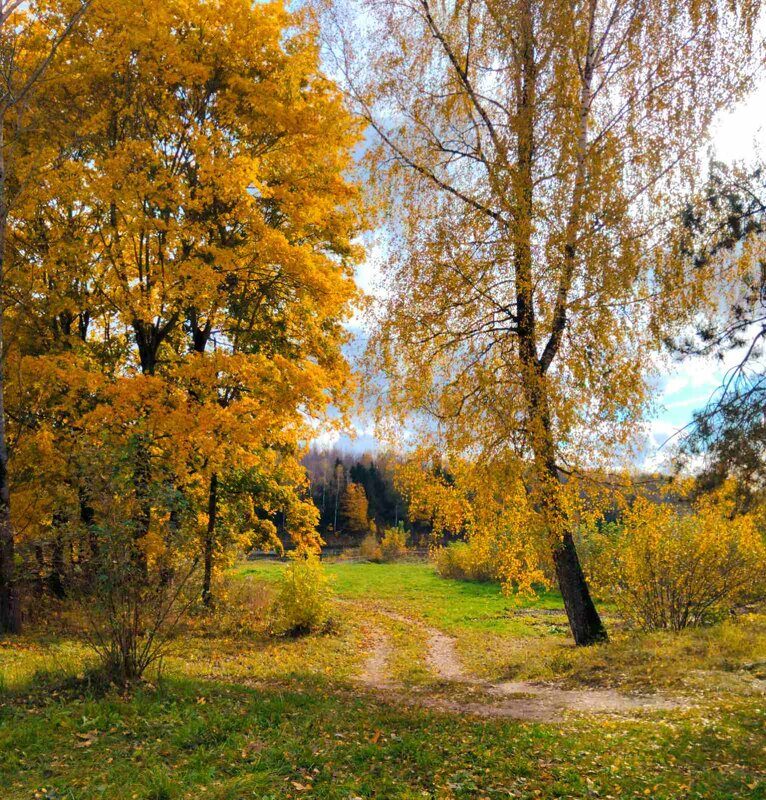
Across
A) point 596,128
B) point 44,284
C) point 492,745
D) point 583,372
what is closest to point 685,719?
point 492,745

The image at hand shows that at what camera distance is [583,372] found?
803 centimetres

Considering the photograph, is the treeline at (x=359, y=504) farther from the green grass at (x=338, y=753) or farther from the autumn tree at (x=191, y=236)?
the green grass at (x=338, y=753)

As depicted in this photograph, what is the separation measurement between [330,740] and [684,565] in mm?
8605

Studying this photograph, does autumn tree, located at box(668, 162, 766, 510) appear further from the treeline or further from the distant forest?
the treeline

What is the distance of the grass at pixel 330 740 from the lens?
4.13 metres

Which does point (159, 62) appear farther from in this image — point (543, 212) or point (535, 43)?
point (543, 212)

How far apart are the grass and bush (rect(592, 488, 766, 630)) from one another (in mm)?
2417

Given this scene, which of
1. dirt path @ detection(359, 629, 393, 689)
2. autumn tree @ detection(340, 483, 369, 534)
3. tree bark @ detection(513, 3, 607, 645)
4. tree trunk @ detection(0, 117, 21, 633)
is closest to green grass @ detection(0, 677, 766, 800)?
dirt path @ detection(359, 629, 393, 689)

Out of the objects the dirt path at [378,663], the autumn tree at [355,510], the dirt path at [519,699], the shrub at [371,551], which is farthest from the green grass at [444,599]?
the autumn tree at [355,510]

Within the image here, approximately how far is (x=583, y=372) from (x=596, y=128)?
4003 millimetres

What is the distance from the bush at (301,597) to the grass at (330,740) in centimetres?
340

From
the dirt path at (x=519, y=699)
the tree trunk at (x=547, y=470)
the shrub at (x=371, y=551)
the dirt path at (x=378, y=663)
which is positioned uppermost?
the tree trunk at (x=547, y=470)

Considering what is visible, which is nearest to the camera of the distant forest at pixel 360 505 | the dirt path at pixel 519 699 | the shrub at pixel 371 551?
the dirt path at pixel 519 699

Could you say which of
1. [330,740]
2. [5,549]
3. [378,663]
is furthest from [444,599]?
[330,740]
